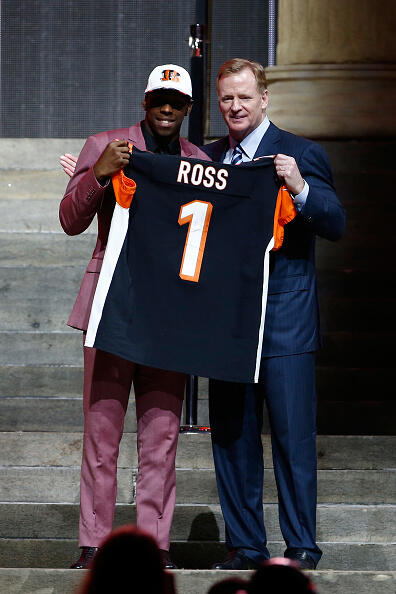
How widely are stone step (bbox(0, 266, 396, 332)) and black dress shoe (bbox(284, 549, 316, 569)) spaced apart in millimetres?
3443

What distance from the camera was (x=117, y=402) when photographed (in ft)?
13.0

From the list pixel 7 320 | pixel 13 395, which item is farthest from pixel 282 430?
pixel 7 320

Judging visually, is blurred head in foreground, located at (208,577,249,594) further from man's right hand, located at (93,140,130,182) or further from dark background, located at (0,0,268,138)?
dark background, located at (0,0,268,138)

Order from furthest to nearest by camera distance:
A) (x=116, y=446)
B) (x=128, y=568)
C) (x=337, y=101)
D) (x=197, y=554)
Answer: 1. (x=337, y=101)
2. (x=197, y=554)
3. (x=116, y=446)
4. (x=128, y=568)

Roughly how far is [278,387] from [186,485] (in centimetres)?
110

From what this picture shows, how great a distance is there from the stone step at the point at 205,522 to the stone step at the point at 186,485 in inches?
4.1

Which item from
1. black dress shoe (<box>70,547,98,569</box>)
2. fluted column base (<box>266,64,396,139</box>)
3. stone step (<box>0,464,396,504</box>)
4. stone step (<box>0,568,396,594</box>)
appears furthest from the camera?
fluted column base (<box>266,64,396,139</box>)

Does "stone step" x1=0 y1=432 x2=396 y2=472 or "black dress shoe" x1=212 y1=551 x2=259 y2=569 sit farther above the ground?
"stone step" x1=0 y1=432 x2=396 y2=472

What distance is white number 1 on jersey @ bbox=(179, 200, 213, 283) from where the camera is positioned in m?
4.03

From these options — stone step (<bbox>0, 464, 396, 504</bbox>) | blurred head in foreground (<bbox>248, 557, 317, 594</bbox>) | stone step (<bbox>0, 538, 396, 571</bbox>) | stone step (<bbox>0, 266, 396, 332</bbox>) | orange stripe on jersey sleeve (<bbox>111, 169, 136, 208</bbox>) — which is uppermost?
orange stripe on jersey sleeve (<bbox>111, 169, 136, 208</bbox>)

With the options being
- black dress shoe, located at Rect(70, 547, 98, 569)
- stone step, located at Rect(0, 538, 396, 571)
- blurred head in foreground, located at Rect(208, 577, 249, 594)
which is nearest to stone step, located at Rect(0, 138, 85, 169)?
stone step, located at Rect(0, 538, 396, 571)

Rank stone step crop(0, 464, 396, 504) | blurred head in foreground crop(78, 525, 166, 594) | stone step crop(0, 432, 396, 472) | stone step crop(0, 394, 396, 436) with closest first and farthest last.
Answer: blurred head in foreground crop(78, 525, 166, 594) → stone step crop(0, 464, 396, 504) → stone step crop(0, 432, 396, 472) → stone step crop(0, 394, 396, 436)

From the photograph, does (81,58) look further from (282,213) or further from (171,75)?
(282,213)

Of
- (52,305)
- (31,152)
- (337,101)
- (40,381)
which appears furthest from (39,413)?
(337,101)
